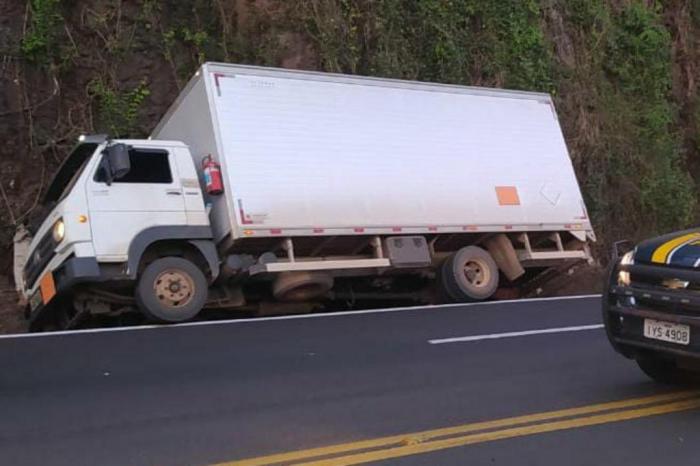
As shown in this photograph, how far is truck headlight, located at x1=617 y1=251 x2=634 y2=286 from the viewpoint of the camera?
6.27 metres

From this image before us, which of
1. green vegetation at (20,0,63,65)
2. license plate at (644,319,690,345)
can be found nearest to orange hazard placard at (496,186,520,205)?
license plate at (644,319,690,345)

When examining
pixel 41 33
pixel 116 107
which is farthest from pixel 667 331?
pixel 41 33

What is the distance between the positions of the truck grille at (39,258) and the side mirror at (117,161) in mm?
1201

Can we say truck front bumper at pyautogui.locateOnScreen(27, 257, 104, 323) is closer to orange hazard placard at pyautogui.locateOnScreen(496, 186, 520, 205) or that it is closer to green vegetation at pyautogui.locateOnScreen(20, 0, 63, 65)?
green vegetation at pyautogui.locateOnScreen(20, 0, 63, 65)

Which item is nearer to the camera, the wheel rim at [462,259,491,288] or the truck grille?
the truck grille

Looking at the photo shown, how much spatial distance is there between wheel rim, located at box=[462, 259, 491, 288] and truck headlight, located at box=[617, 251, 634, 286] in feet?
22.7

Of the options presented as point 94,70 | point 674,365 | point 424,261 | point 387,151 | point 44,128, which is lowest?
point 674,365

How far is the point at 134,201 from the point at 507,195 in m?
6.06

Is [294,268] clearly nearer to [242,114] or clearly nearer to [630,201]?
[242,114]

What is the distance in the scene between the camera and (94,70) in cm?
1584

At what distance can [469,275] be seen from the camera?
13.4m

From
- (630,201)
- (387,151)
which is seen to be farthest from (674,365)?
(630,201)

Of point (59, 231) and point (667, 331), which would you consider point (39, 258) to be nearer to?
point (59, 231)

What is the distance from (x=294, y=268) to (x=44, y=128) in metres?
6.56
